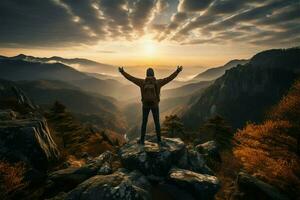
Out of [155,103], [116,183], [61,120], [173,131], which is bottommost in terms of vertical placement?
[173,131]

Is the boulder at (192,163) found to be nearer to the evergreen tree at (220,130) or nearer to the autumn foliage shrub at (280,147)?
the autumn foliage shrub at (280,147)

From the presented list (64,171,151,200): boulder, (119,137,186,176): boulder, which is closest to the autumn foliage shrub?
(119,137,186,176): boulder

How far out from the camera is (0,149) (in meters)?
13.1

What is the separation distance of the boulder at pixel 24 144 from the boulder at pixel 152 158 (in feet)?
17.0

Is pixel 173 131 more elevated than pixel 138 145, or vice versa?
pixel 138 145

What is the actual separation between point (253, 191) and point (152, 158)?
19.4 feet

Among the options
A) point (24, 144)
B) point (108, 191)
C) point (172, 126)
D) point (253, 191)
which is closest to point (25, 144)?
point (24, 144)

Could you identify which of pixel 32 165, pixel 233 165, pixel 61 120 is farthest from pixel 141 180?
pixel 61 120

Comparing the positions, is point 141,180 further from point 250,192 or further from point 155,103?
point 250,192

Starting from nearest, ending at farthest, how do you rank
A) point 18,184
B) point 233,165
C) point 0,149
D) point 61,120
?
point 18,184
point 0,149
point 233,165
point 61,120

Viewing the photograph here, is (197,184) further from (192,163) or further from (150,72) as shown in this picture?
(150,72)

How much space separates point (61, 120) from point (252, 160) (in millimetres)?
27855

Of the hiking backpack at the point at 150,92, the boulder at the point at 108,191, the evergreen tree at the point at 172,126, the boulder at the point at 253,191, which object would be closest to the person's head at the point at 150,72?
the hiking backpack at the point at 150,92

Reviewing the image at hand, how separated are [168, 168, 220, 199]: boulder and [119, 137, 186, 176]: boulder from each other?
982 millimetres
